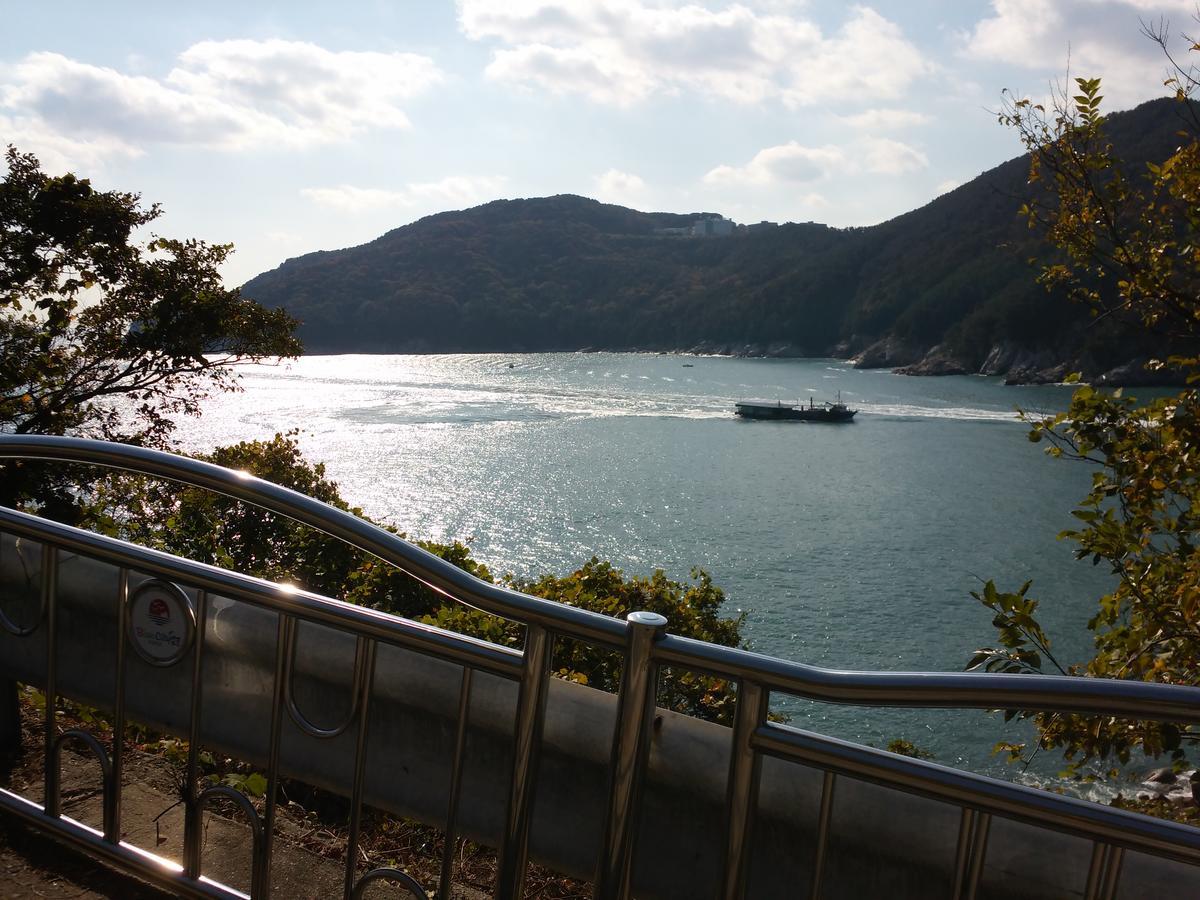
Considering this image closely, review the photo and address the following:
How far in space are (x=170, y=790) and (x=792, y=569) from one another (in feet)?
90.9

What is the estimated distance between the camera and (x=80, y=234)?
471 inches

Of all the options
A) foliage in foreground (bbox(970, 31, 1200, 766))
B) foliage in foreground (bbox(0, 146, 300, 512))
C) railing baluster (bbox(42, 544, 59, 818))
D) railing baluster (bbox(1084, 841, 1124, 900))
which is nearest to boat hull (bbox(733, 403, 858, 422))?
foliage in foreground (bbox(0, 146, 300, 512))

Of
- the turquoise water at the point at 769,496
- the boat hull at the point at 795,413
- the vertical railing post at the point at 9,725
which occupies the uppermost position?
the vertical railing post at the point at 9,725

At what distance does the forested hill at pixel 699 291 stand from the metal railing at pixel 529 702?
86775mm

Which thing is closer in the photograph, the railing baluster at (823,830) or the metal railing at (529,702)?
the metal railing at (529,702)

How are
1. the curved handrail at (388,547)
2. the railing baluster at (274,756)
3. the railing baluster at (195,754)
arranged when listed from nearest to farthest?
1. the curved handrail at (388,547)
2. the railing baluster at (274,756)
3. the railing baluster at (195,754)

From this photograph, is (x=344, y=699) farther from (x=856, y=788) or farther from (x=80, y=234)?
(x=80, y=234)

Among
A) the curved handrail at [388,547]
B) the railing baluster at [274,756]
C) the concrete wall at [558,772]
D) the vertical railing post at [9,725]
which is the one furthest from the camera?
the vertical railing post at [9,725]

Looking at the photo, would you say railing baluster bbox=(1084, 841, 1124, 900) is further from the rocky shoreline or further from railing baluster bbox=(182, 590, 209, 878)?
the rocky shoreline

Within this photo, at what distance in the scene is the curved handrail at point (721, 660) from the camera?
1.31m

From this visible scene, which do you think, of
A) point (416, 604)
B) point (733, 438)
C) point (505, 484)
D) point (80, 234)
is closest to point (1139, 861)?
point (416, 604)

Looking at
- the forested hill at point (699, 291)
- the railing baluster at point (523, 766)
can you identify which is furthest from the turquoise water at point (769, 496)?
the forested hill at point (699, 291)

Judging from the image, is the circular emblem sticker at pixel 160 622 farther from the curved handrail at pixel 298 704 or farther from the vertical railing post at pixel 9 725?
Result: the vertical railing post at pixel 9 725

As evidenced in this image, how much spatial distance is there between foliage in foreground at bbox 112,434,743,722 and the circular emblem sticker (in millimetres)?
2597
